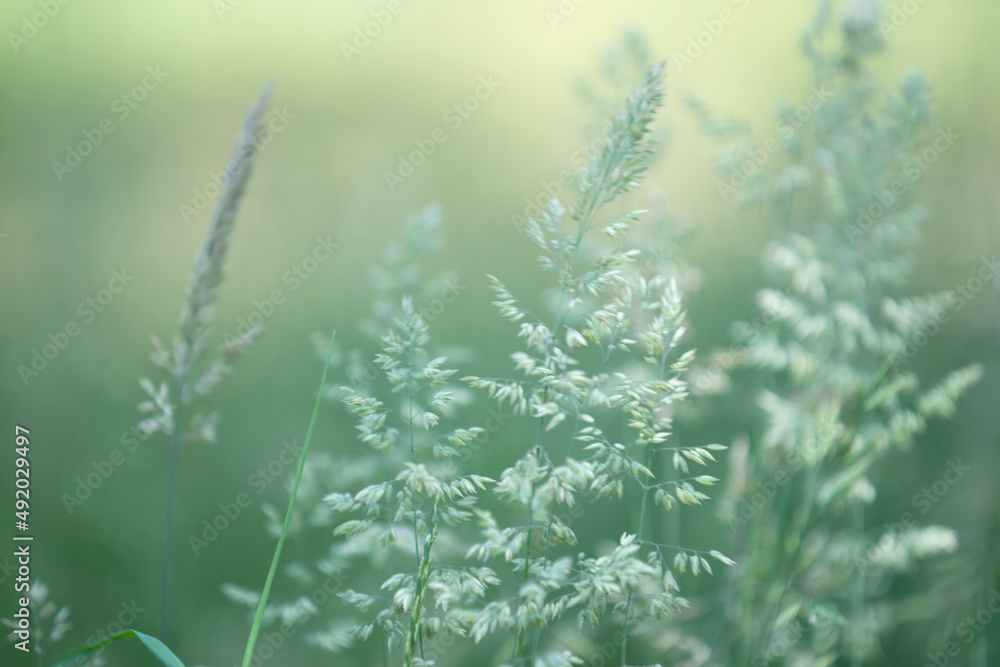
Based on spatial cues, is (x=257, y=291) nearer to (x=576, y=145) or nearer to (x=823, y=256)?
(x=576, y=145)

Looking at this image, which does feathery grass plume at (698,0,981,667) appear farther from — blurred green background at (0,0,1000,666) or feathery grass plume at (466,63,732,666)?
feathery grass plume at (466,63,732,666)

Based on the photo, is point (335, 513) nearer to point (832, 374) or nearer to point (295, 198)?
point (832, 374)

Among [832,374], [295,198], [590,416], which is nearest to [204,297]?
[590,416]

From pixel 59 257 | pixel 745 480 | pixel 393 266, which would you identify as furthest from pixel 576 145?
pixel 59 257

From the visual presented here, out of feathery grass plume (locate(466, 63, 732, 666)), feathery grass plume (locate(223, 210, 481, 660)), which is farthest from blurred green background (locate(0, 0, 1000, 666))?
feathery grass plume (locate(466, 63, 732, 666))

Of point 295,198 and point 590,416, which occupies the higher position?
point 295,198

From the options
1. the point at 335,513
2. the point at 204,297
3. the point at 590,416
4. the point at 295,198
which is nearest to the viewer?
the point at 590,416
